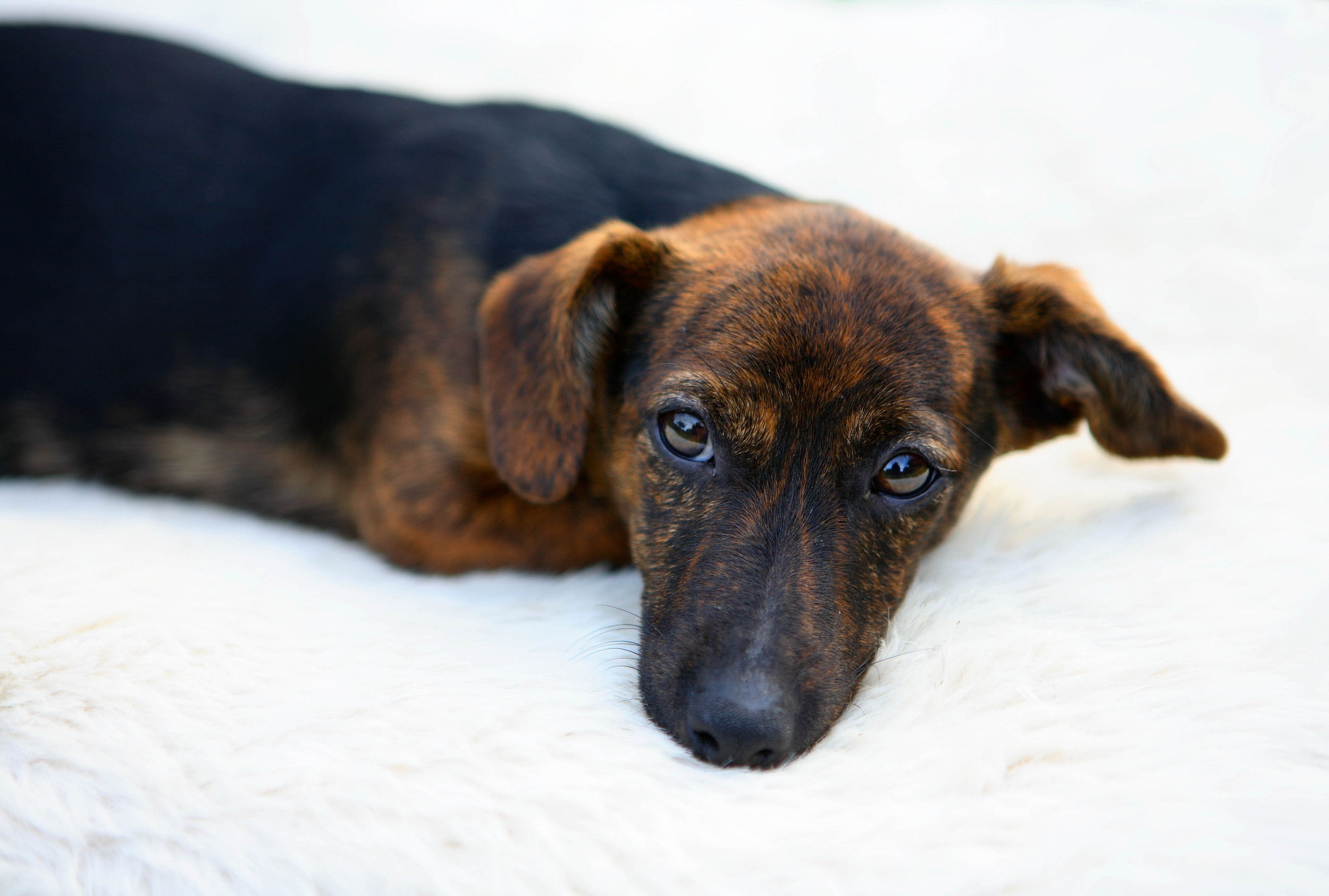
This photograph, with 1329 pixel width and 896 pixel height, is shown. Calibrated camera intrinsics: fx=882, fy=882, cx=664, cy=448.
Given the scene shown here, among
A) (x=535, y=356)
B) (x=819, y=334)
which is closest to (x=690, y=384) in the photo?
(x=819, y=334)

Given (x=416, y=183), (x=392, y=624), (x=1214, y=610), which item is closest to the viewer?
(x=1214, y=610)

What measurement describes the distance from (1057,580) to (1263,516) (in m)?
0.57

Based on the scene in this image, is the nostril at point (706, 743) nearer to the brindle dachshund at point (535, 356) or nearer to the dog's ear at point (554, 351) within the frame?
the brindle dachshund at point (535, 356)

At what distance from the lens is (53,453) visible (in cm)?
286

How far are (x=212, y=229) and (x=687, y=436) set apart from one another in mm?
1798

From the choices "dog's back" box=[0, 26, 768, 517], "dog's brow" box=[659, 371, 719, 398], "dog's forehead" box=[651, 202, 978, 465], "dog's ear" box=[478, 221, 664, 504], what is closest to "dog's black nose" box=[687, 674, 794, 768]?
"dog's forehead" box=[651, 202, 978, 465]

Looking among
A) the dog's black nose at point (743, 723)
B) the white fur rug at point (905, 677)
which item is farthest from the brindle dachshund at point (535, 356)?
the white fur rug at point (905, 677)

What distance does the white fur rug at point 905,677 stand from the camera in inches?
52.2

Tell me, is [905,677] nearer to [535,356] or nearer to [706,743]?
[706,743]

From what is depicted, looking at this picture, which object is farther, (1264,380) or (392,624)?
(1264,380)

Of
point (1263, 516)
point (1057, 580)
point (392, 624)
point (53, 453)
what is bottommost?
point (53, 453)

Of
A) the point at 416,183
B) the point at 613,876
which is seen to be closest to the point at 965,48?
the point at 416,183

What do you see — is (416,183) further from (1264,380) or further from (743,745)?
(1264,380)

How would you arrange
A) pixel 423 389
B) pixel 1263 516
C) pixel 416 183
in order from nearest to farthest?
1. pixel 1263 516
2. pixel 423 389
3. pixel 416 183
